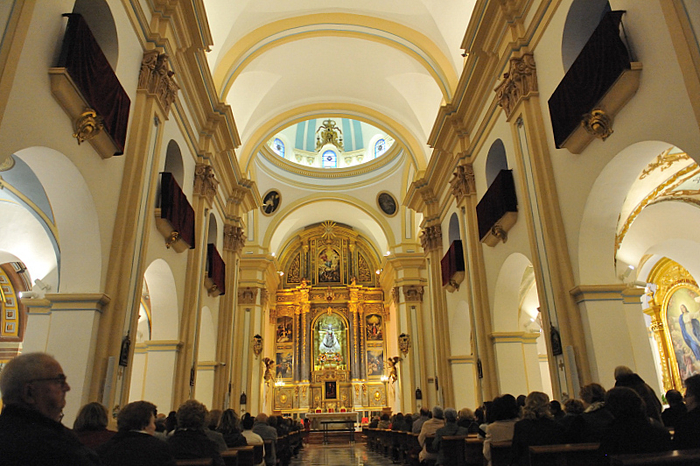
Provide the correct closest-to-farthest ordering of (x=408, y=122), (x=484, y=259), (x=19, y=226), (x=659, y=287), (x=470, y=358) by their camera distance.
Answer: (x=19, y=226) → (x=484, y=259) → (x=470, y=358) → (x=659, y=287) → (x=408, y=122)

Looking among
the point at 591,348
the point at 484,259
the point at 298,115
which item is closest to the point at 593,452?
the point at 591,348

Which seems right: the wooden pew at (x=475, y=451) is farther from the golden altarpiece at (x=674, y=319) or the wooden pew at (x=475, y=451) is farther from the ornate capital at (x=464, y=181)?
the golden altarpiece at (x=674, y=319)

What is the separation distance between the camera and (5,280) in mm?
11656

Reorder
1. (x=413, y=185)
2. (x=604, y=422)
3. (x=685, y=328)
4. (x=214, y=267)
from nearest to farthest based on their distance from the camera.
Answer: (x=604, y=422)
(x=214, y=267)
(x=685, y=328)
(x=413, y=185)

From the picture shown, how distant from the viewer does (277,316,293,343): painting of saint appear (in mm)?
25594

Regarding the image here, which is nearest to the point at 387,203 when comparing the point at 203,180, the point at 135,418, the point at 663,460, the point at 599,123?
the point at 203,180

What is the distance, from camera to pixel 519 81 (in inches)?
306

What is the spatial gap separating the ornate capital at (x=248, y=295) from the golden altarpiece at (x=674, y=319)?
42.1 feet

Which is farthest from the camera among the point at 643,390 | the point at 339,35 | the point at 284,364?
the point at 284,364

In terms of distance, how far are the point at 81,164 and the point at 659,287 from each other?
1410 centimetres

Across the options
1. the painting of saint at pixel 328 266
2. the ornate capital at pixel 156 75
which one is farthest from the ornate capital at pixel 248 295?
the ornate capital at pixel 156 75

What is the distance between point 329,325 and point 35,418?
24505 mm

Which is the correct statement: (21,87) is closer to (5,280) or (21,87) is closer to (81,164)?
(81,164)

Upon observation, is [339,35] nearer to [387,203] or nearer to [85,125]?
[85,125]
